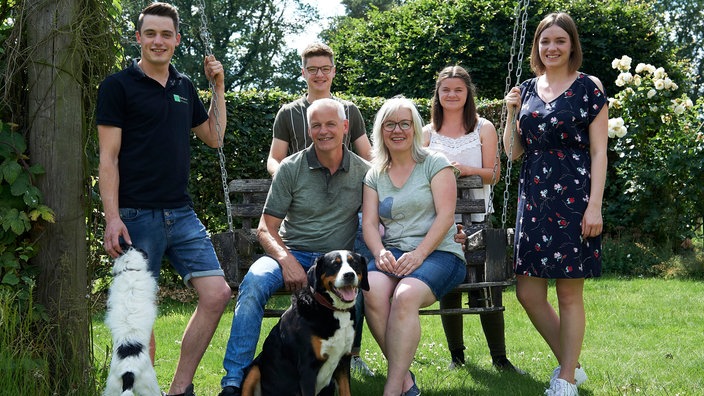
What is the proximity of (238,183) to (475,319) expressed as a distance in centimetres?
307

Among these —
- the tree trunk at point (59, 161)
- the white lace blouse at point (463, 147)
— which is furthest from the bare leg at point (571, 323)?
the tree trunk at point (59, 161)

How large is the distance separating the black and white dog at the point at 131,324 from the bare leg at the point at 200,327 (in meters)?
0.49

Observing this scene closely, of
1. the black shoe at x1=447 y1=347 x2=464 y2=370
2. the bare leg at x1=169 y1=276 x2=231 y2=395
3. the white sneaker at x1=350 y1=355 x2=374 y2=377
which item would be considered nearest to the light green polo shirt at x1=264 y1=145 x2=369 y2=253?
the bare leg at x1=169 y1=276 x2=231 y2=395

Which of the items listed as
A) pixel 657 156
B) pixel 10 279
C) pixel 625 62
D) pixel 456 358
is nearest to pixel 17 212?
pixel 10 279

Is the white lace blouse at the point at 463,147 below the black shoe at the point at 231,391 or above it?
above

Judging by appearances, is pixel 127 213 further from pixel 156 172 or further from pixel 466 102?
pixel 466 102

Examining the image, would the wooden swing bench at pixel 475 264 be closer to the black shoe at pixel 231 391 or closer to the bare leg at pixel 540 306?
the bare leg at pixel 540 306

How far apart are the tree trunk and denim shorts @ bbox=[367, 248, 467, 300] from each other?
4.86 feet

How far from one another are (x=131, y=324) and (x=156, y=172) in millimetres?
818

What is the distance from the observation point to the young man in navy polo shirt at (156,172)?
3756mm

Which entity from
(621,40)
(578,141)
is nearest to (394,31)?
(621,40)

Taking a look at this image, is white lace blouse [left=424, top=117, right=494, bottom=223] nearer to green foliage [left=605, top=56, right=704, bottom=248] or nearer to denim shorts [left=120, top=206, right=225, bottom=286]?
denim shorts [left=120, top=206, right=225, bottom=286]

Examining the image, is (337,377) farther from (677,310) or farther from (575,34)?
(677,310)

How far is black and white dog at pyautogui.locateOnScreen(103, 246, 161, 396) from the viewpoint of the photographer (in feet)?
10.7
